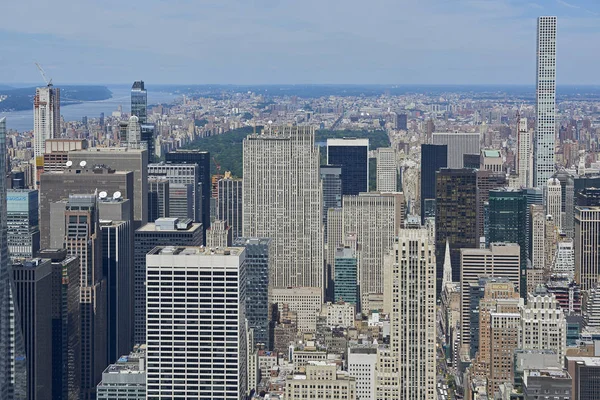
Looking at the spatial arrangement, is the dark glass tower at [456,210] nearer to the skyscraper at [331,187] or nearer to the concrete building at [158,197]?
the skyscraper at [331,187]

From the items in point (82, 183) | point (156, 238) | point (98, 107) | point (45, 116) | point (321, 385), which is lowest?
point (321, 385)

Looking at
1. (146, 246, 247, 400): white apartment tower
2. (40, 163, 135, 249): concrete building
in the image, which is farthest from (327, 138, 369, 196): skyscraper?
(146, 246, 247, 400): white apartment tower

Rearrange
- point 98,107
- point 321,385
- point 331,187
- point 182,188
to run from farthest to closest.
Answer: point 331,187, point 182,188, point 98,107, point 321,385

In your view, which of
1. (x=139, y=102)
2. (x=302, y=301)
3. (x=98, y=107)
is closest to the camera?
(x=302, y=301)

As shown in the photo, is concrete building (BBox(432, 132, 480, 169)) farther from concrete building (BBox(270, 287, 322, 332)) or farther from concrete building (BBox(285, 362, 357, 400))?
concrete building (BBox(285, 362, 357, 400))

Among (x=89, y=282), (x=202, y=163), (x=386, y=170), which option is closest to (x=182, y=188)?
(x=202, y=163)

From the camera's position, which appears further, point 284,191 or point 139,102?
point 139,102

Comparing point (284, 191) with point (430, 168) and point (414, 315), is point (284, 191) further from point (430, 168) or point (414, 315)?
point (414, 315)
